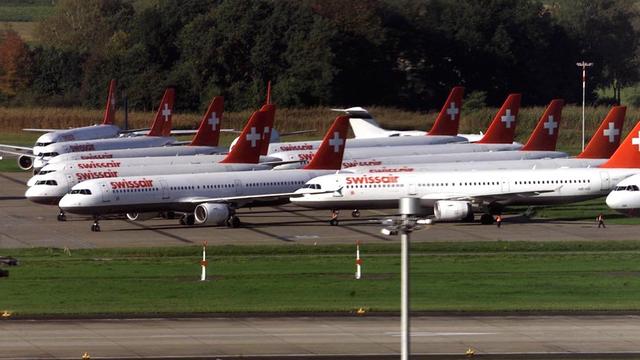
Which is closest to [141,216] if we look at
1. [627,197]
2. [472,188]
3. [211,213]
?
[211,213]

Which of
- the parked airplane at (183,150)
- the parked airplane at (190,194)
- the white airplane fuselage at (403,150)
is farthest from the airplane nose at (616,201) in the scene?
the parked airplane at (183,150)

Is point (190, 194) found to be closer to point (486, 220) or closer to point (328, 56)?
point (486, 220)

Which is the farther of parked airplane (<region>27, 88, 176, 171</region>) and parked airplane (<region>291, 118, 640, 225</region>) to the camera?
parked airplane (<region>27, 88, 176, 171</region>)

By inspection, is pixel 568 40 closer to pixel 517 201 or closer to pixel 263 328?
pixel 517 201

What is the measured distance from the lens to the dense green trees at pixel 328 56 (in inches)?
7003

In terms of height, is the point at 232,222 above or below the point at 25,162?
below

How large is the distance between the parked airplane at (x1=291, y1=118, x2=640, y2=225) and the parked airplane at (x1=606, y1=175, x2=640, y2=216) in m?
3.85

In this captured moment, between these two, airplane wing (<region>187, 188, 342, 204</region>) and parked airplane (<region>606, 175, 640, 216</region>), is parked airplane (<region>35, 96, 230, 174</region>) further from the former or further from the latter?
parked airplane (<region>606, 175, 640, 216</region>)

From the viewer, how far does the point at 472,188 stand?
87.7m

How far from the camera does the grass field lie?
175 ft

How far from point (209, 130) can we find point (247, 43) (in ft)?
235

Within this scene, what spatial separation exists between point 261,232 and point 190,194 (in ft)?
18.4

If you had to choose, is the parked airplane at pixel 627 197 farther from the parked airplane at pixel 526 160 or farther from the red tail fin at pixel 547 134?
the red tail fin at pixel 547 134

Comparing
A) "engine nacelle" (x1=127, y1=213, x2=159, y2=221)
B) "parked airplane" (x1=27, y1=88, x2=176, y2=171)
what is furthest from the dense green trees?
"engine nacelle" (x1=127, y1=213, x2=159, y2=221)
